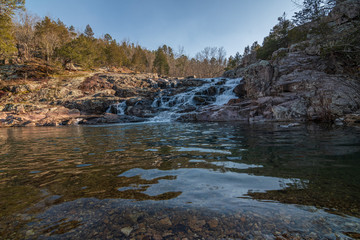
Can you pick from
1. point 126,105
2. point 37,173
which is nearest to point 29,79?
point 126,105

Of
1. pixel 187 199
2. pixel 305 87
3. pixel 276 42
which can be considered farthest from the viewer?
pixel 276 42

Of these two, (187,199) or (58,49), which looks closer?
(187,199)

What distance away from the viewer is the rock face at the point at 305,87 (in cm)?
926

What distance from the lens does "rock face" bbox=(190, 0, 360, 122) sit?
9.26 metres

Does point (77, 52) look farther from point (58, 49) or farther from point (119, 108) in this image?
point (119, 108)

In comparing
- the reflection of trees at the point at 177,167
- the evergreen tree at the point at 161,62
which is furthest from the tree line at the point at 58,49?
the reflection of trees at the point at 177,167

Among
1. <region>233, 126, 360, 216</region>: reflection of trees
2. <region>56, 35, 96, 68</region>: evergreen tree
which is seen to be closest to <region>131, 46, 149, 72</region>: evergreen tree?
<region>56, 35, 96, 68</region>: evergreen tree

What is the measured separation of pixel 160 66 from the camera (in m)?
59.5

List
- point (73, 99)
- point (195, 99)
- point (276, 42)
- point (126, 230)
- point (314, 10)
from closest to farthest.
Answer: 1. point (126, 230)
2. point (314, 10)
3. point (195, 99)
4. point (73, 99)
5. point (276, 42)

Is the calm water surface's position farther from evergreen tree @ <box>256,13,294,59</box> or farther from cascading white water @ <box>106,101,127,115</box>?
evergreen tree @ <box>256,13,294,59</box>

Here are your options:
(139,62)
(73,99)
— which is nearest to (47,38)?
(73,99)

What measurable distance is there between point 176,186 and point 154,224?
29.9 inches

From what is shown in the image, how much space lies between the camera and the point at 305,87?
12.6 meters

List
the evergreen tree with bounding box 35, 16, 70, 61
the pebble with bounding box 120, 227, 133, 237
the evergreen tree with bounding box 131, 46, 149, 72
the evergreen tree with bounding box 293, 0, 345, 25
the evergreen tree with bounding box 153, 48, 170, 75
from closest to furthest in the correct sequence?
the pebble with bounding box 120, 227, 133, 237 < the evergreen tree with bounding box 293, 0, 345, 25 < the evergreen tree with bounding box 35, 16, 70, 61 < the evergreen tree with bounding box 131, 46, 149, 72 < the evergreen tree with bounding box 153, 48, 170, 75
